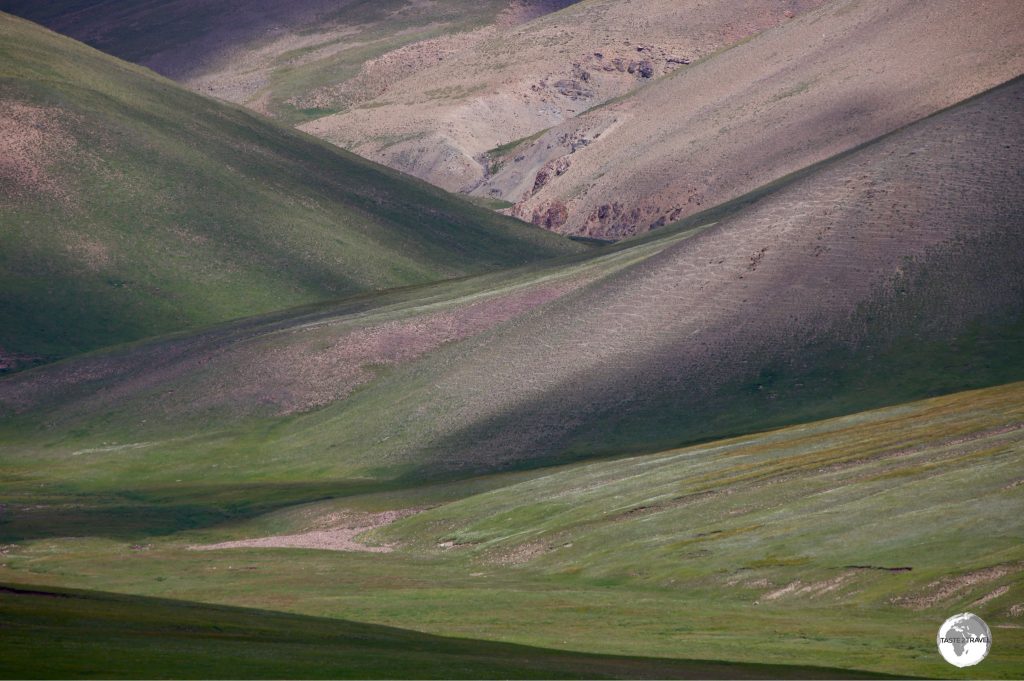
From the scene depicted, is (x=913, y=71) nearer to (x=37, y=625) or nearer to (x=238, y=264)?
(x=238, y=264)

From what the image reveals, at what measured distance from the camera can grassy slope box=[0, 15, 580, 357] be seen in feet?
503

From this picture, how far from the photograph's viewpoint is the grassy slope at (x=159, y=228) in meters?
153

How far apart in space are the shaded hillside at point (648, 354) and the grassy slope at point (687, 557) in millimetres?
12028

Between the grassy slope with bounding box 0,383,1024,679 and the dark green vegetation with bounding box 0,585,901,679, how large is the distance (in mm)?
390

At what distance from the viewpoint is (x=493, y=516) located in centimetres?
6594

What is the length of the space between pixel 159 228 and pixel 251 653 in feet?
469

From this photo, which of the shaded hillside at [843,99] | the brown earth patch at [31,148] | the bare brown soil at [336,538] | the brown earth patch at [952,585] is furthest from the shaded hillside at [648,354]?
the brown earth patch at [31,148]

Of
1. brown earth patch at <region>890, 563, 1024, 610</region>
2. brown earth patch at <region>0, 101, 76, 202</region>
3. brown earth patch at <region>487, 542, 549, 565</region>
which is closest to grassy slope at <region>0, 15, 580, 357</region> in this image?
brown earth patch at <region>0, 101, 76, 202</region>

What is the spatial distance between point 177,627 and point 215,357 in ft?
277

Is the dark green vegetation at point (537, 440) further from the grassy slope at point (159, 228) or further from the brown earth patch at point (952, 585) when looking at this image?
the grassy slope at point (159, 228)

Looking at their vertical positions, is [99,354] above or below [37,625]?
below

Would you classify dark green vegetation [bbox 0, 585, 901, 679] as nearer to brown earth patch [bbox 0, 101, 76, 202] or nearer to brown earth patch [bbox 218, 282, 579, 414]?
brown earth patch [bbox 218, 282, 579, 414]

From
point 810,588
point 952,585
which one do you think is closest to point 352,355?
point 810,588

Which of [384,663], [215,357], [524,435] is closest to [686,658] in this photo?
[384,663]
